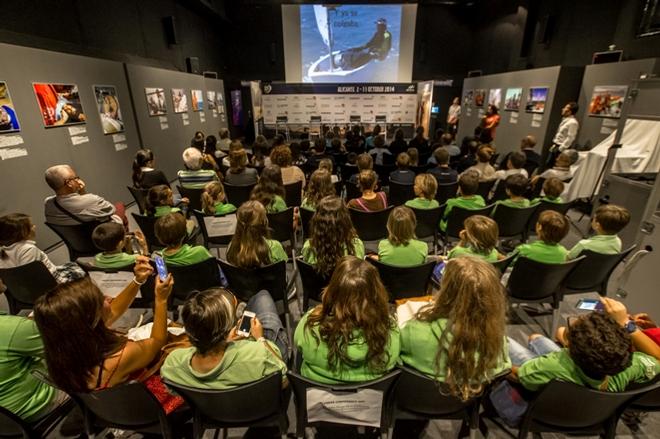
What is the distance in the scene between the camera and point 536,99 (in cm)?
738

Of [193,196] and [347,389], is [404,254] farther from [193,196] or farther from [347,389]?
[193,196]

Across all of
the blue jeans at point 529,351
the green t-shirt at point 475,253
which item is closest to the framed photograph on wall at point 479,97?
the green t-shirt at point 475,253

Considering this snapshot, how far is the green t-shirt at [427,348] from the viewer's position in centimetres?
140

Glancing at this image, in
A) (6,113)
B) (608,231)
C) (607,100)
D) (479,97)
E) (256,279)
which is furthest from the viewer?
(479,97)

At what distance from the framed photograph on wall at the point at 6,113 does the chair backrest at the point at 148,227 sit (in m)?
2.22

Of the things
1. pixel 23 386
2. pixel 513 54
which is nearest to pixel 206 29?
pixel 513 54

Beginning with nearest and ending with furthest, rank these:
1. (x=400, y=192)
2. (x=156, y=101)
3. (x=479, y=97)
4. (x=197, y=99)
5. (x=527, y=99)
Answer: (x=400, y=192), (x=156, y=101), (x=527, y=99), (x=197, y=99), (x=479, y=97)

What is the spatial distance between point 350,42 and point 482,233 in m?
11.4

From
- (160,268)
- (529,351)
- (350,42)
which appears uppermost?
(350,42)

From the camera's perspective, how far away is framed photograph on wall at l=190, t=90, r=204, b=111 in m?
9.24

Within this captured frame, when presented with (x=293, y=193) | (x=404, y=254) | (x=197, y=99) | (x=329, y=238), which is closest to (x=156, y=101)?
(x=197, y=99)

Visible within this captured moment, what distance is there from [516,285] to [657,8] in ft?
23.2

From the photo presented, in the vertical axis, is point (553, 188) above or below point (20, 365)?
above

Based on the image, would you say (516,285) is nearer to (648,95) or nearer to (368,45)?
(648,95)
